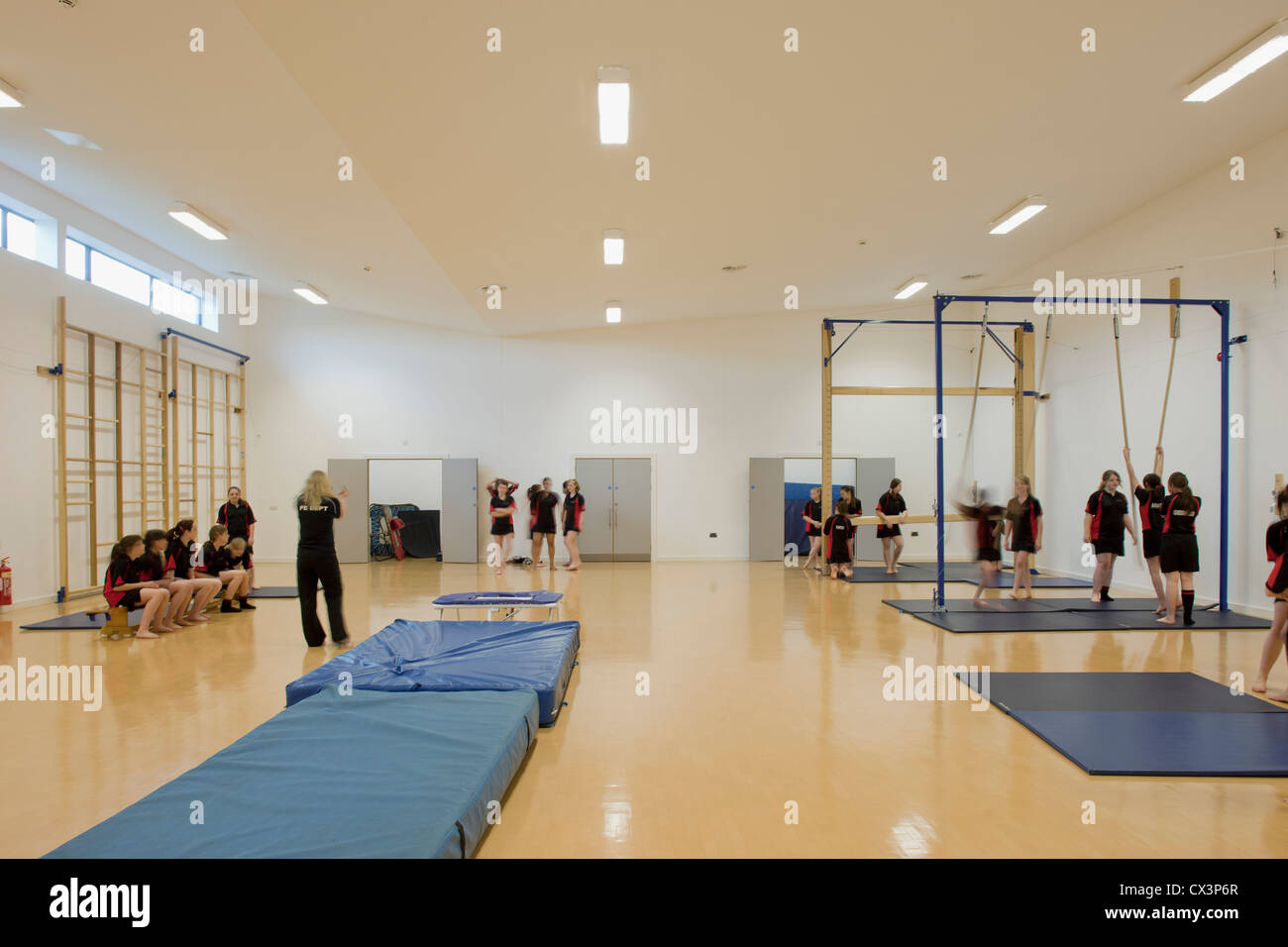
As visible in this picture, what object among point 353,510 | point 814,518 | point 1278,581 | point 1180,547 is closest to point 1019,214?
point 1180,547

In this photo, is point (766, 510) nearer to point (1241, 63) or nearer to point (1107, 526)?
point (1107, 526)

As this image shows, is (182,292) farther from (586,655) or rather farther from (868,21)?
(868,21)

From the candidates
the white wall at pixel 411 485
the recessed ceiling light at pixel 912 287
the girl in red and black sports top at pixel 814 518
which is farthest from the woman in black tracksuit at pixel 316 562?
the white wall at pixel 411 485

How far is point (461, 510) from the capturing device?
12.6 m

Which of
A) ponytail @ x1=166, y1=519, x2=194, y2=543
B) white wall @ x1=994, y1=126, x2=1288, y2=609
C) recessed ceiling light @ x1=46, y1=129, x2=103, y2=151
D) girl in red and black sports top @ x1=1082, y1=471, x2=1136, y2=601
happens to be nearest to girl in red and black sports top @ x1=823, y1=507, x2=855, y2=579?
white wall @ x1=994, y1=126, x2=1288, y2=609

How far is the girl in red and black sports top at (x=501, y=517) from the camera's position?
11195mm

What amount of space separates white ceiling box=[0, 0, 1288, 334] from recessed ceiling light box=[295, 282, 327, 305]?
4.53 feet

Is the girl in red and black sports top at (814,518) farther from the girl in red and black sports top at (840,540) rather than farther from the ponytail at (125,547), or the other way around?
the ponytail at (125,547)

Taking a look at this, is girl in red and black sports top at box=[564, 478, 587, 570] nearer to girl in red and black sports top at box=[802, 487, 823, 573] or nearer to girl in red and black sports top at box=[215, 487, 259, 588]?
girl in red and black sports top at box=[802, 487, 823, 573]

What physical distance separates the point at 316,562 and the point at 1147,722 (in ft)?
19.7

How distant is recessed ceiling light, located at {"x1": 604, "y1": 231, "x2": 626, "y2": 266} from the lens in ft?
25.4

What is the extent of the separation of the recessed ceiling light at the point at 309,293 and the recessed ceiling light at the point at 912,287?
9746 mm

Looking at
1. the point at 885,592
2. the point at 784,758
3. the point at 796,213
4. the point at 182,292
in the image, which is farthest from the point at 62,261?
the point at 885,592

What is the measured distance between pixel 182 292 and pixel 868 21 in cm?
1128
